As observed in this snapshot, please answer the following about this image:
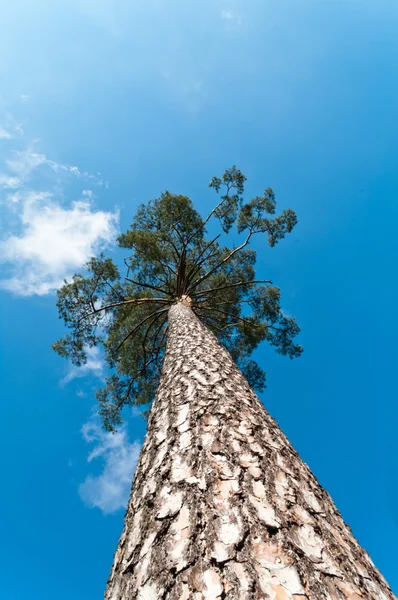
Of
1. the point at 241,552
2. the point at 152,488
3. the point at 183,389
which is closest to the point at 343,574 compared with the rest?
the point at 241,552

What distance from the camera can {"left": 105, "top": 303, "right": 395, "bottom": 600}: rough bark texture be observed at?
3.59 feet

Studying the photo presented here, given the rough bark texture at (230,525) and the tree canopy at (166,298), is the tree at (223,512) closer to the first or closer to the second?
the rough bark texture at (230,525)

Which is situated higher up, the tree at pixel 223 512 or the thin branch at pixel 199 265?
the thin branch at pixel 199 265

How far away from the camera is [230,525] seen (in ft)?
4.30

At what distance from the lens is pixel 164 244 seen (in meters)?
11.5

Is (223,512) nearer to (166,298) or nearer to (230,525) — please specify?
(230,525)

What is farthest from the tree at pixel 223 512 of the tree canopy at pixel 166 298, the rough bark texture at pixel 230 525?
the tree canopy at pixel 166 298

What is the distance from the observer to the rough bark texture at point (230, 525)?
1094mm

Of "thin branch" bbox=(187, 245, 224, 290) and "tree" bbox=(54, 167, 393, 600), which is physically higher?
"thin branch" bbox=(187, 245, 224, 290)

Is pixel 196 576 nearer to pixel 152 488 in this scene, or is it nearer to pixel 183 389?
pixel 152 488

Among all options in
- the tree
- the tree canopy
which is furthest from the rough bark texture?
the tree canopy

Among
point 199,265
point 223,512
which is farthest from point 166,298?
point 223,512

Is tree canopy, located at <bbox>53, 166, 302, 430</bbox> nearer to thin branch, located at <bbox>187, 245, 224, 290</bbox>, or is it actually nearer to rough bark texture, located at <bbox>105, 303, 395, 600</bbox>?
thin branch, located at <bbox>187, 245, 224, 290</bbox>

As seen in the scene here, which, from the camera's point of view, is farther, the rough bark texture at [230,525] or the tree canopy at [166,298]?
the tree canopy at [166,298]
